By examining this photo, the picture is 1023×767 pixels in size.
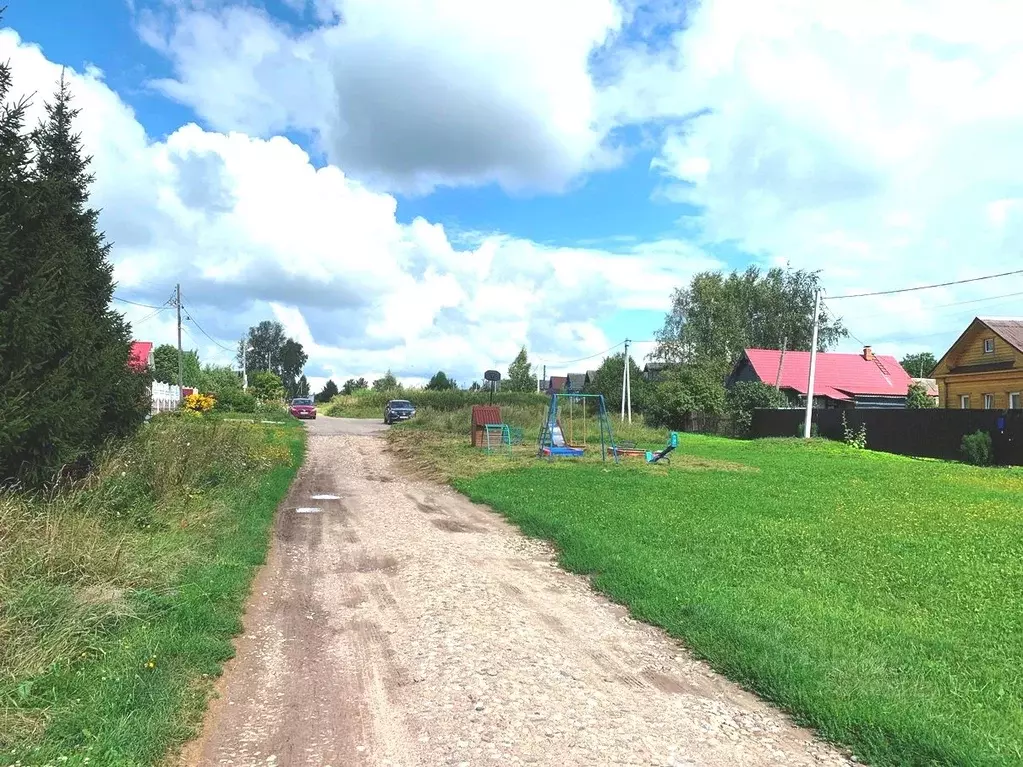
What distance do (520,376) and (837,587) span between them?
67.6m

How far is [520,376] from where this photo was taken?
74.3 m

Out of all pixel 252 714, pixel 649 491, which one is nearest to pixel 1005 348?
pixel 649 491

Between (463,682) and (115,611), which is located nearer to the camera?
(463,682)

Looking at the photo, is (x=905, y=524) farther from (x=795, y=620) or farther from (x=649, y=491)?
(x=795, y=620)

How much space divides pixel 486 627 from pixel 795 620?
8.15ft

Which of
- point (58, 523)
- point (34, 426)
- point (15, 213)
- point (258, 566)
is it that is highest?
point (15, 213)

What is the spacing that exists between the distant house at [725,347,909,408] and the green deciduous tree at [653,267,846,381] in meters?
8.54

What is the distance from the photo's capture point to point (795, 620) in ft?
18.7

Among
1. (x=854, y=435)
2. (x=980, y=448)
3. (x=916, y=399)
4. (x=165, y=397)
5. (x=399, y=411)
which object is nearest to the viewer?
(x=980, y=448)

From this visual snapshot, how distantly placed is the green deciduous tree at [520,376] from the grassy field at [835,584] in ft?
177

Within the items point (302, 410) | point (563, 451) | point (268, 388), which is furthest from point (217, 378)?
point (563, 451)

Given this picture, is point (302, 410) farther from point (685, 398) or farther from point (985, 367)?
point (985, 367)

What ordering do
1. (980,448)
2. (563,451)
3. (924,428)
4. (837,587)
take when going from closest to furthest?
(837,587) → (563,451) → (980,448) → (924,428)

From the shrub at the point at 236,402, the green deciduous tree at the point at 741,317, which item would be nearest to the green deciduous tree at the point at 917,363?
the green deciduous tree at the point at 741,317
